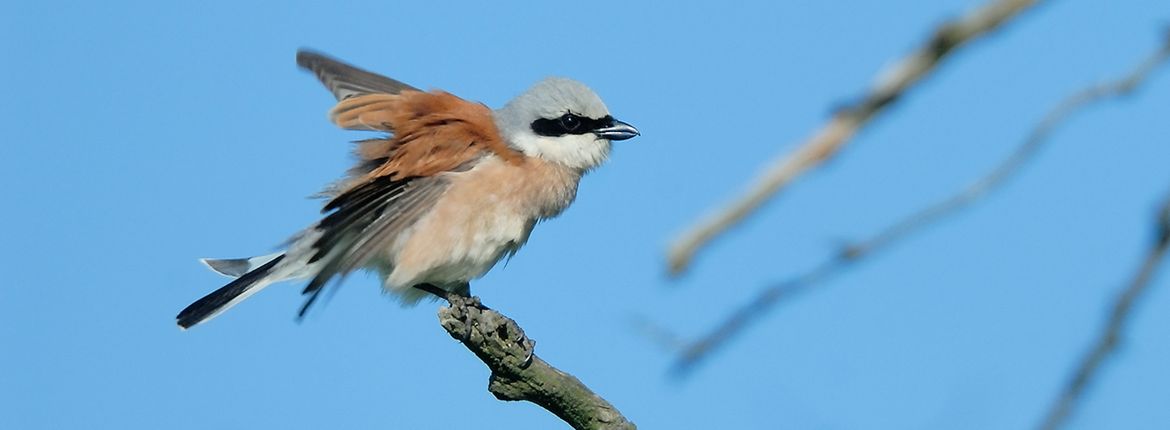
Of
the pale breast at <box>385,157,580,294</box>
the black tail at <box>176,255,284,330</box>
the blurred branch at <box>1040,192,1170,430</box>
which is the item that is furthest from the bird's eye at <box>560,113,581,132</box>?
the blurred branch at <box>1040,192,1170,430</box>

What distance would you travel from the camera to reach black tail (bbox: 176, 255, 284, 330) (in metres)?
4.82

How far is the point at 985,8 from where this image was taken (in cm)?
134

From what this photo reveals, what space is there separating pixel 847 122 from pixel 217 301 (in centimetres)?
394

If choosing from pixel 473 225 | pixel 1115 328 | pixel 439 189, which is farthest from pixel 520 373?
pixel 1115 328

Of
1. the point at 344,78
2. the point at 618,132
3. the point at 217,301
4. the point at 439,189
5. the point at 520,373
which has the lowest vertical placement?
the point at 520,373

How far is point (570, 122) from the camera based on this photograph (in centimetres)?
519

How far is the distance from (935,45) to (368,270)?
3.89 metres

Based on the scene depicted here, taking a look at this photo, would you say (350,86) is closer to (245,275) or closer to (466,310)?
(245,275)

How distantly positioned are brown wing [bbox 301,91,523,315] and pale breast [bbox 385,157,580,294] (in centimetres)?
6

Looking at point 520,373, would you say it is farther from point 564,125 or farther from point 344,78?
point 344,78

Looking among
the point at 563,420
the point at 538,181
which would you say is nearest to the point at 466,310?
the point at 563,420

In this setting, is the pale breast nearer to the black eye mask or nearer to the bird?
the bird

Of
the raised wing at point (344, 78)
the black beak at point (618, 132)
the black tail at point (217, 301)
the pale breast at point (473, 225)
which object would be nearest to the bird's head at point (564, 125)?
the black beak at point (618, 132)

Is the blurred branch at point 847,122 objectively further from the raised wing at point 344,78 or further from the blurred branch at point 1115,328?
the raised wing at point 344,78
